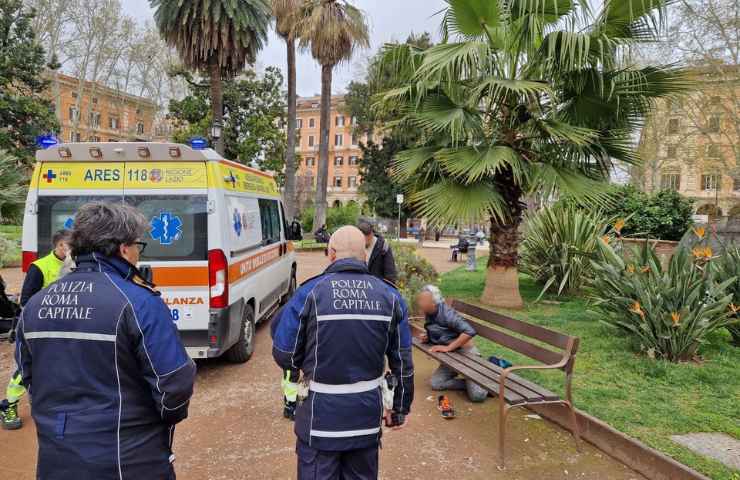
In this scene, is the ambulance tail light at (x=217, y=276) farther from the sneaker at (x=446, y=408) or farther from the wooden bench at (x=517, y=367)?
the sneaker at (x=446, y=408)

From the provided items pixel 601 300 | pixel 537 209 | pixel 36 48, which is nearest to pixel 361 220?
pixel 601 300

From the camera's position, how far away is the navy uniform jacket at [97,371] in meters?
1.81

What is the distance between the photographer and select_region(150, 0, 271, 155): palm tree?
583 inches

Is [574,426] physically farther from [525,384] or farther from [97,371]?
[97,371]

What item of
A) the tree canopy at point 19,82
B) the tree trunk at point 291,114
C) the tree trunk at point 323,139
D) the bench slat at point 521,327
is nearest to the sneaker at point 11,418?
the bench slat at point 521,327

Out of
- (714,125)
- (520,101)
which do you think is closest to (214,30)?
(520,101)

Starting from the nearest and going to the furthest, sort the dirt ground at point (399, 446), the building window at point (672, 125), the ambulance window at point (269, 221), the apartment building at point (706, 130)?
1. the dirt ground at point (399, 446)
2. the ambulance window at point (269, 221)
3. the apartment building at point (706, 130)
4. the building window at point (672, 125)

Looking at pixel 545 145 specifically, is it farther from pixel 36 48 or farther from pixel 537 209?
pixel 36 48

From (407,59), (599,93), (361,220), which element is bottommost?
(361,220)

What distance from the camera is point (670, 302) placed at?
5500 millimetres

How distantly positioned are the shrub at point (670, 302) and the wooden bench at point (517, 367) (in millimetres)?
1803

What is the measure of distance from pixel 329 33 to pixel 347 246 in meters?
20.5

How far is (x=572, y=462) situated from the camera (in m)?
3.66

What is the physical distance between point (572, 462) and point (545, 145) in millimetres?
5537
